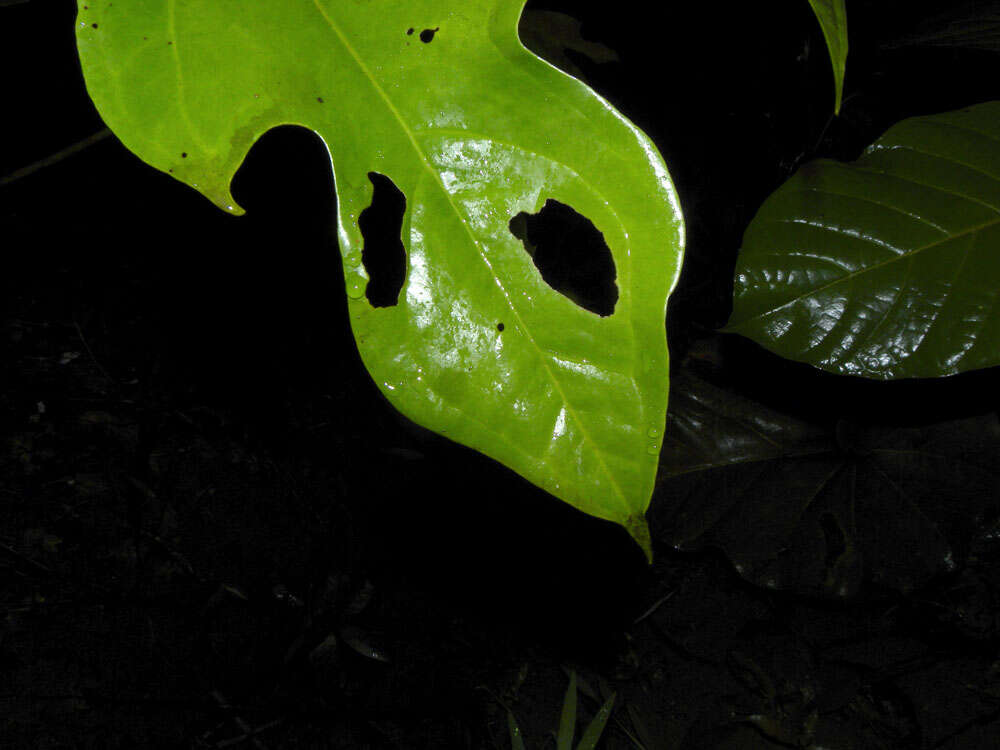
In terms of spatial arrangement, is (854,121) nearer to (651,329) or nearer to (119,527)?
(651,329)

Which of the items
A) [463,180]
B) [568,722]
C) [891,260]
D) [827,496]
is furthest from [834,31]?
[568,722]

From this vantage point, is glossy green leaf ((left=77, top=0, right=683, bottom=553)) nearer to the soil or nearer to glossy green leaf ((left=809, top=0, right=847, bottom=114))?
glossy green leaf ((left=809, top=0, right=847, bottom=114))

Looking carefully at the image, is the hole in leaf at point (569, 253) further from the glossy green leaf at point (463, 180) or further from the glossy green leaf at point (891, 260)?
the glossy green leaf at point (891, 260)

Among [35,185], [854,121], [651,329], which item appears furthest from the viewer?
[35,185]

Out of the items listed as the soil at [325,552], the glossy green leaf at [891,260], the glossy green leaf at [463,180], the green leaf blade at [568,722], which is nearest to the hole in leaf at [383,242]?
the glossy green leaf at [463,180]

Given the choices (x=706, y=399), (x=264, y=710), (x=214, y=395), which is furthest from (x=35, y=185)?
(x=706, y=399)
